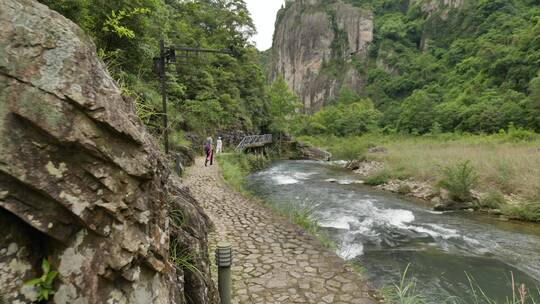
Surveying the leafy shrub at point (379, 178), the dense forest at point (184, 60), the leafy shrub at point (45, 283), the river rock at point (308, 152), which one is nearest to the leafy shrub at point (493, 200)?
the leafy shrub at point (379, 178)

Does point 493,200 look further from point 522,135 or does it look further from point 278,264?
point 522,135

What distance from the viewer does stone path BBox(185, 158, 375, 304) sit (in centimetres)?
360

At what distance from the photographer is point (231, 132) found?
2364cm

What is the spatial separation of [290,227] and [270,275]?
6.21ft

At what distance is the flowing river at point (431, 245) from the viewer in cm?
532

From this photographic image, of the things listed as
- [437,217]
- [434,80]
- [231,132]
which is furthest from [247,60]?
[434,80]

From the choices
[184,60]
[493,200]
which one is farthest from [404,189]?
[184,60]

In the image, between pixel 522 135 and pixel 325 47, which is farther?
pixel 325 47

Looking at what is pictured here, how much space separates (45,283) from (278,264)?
10.7 feet

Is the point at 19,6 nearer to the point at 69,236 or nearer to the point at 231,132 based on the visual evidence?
the point at 69,236

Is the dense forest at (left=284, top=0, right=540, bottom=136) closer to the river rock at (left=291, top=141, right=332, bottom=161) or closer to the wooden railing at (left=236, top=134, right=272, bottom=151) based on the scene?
the river rock at (left=291, top=141, right=332, bottom=161)

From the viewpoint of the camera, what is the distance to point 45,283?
1.55 meters

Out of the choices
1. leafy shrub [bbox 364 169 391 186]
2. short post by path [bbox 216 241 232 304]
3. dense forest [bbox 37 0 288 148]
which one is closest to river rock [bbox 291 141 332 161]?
dense forest [bbox 37 0 288 148]

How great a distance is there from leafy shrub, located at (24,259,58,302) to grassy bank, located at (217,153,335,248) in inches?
178
